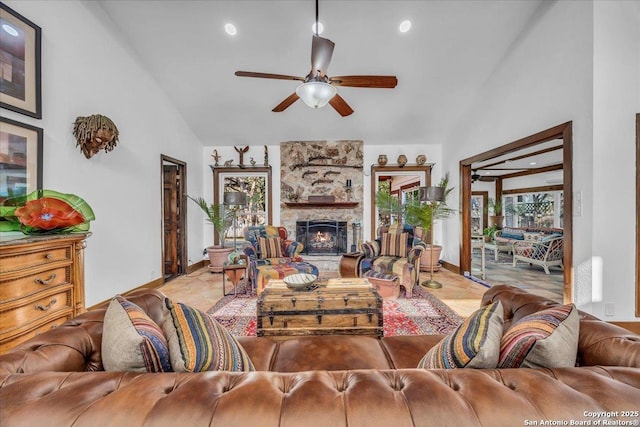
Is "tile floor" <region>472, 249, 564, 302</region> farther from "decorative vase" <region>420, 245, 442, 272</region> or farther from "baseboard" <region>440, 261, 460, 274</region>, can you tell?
"decorative vase" <region>420, 245, 442, 272</region>

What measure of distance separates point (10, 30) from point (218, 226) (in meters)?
3.49

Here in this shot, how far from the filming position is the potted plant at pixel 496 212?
8.67 metres

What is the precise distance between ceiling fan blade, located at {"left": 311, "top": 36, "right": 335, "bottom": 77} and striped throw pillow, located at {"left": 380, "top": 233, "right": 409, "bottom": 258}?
2.59 m

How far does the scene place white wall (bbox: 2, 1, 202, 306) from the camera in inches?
98.2

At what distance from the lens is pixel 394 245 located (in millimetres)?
3977

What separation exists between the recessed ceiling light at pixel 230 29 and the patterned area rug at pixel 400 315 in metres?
3.45

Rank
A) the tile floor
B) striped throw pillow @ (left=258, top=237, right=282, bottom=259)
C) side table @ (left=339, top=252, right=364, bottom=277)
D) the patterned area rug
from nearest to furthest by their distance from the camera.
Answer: the patterned area rug, side table @ (left=339, top=252, right=364, bottom=277), the tile floor, striped throw pillow @ (left=258, top=237, right=282, bottom=259)

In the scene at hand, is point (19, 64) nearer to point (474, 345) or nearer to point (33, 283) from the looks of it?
point (33, 283)

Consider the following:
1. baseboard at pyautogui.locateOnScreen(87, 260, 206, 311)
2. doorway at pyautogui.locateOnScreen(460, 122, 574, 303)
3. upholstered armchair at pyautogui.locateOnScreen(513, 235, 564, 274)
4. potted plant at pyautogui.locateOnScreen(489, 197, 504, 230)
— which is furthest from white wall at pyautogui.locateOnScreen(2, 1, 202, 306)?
potted plant at pyautogui.locateOnScreen(489, 197, 504, 230)

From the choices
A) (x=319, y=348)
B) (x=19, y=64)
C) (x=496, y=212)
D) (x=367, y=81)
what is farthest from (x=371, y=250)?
(x=496, y=212)


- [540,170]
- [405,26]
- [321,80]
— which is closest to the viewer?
[321,80]

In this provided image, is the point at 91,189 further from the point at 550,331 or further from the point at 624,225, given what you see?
the point at 624,225

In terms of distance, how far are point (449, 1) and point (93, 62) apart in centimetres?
412

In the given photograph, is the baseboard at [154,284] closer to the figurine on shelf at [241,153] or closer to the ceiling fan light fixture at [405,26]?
the figurine on shelf at [241,153]
